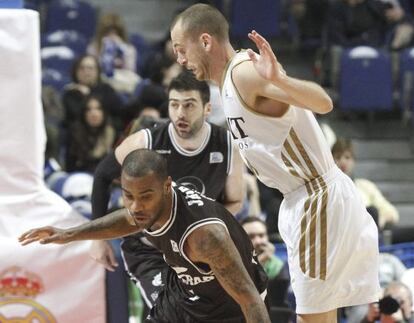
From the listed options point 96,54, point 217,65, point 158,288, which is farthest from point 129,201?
point 96,54

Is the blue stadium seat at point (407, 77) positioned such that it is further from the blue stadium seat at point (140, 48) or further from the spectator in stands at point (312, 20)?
the blue stadium seat at point (140, 48)

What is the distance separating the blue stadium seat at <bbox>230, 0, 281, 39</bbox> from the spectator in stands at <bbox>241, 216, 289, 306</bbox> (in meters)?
5.68

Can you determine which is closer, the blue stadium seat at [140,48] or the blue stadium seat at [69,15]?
the blue stadium seat at [140,48]

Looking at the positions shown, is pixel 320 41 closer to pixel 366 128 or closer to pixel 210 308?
pixel 366 128

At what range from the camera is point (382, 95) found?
1078cm

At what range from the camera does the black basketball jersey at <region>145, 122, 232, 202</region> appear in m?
5.29

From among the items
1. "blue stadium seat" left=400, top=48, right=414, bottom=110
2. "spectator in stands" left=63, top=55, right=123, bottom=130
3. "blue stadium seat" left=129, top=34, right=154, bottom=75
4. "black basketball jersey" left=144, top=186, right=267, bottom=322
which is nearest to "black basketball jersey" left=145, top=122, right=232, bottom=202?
"black basketball jersey" left=144, top=186, right=267, bottom=322

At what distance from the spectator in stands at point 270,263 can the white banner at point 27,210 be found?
1518mm

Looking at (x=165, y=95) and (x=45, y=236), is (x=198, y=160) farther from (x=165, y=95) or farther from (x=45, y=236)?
(x=165, y=95)

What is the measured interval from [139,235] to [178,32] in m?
1.46

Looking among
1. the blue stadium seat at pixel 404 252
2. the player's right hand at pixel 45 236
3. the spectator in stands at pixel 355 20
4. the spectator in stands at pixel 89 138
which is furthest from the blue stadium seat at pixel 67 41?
the player's right hand at pixel 45 236

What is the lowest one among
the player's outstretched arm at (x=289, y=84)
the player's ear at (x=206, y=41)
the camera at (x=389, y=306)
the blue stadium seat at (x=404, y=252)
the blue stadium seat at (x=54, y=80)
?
the blue stadium seat at (x=404, y=252)

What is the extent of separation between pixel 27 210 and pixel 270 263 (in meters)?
1.92

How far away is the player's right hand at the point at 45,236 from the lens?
15.2 feet
